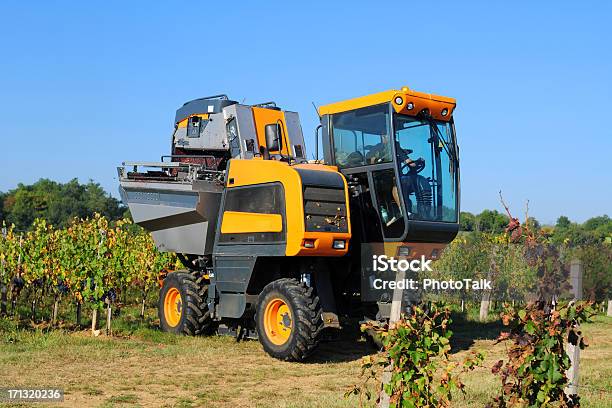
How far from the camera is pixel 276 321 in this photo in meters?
11.3

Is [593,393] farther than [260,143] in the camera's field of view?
No

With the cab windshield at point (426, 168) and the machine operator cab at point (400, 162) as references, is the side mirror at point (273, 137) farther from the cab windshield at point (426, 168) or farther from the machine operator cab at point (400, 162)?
the cab windshield at point (426, 168)

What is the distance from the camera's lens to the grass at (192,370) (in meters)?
8.30

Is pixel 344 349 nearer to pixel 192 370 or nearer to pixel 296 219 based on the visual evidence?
pixel 296 219

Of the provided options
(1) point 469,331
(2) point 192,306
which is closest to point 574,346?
(2) point 192,306

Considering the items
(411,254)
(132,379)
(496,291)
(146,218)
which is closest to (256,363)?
(132,379)

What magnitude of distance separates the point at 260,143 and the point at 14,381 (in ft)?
19.5

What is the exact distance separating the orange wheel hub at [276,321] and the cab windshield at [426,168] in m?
2.25

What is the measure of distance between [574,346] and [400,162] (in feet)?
16.8

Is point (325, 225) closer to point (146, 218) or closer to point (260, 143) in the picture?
point (260, 143)

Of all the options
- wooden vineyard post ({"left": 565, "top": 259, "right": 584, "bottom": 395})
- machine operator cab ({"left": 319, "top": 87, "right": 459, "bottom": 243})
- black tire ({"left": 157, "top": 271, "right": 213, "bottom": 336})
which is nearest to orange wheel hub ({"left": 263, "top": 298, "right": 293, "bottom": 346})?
machine operator cab ({"left": 319, "top": 87, "right": 459, "bottom": 243})

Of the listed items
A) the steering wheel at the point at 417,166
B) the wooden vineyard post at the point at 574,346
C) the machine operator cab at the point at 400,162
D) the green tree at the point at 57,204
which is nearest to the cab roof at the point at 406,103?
the machine operator cab at the point at 400,162

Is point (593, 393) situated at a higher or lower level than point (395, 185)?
lower

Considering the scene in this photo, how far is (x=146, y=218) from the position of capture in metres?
13.5
